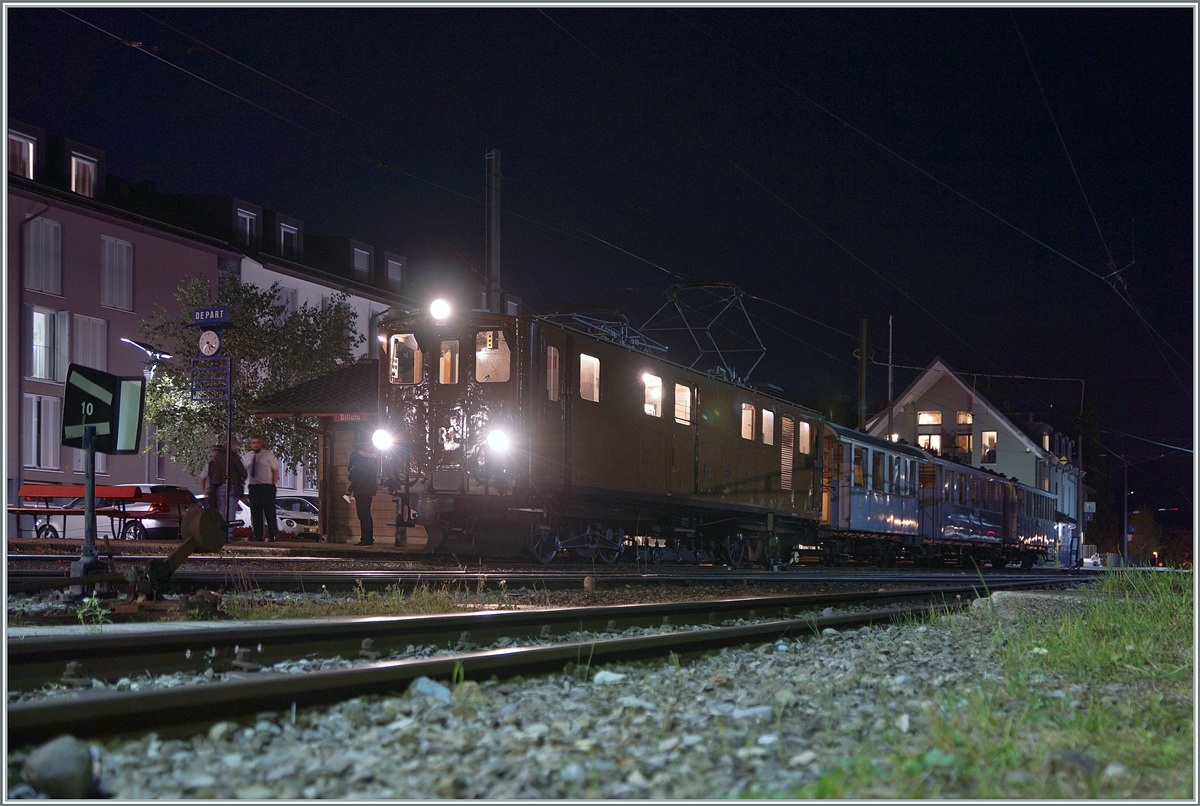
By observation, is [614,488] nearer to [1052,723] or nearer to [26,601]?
[26,601]

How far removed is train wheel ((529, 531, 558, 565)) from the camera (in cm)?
1552

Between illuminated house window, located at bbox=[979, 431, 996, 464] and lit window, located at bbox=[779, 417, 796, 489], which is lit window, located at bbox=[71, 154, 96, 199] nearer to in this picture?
lit window, located at bbox=[779, 417, 796, 489]

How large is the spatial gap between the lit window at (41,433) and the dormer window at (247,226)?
11771 mm

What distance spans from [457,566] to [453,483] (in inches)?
57.6

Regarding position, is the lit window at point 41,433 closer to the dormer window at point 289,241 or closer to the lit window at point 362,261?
the dormer window at point 289,241

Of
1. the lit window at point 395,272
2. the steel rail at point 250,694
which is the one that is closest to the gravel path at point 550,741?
the steel rail at point 250,694

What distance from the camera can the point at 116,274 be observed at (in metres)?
35.4

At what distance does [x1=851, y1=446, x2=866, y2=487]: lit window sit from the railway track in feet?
54.9

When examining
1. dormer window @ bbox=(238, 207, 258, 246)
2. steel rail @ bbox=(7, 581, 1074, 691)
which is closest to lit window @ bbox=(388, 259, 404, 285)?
dormer window @ bbox=(238, 207, 258, 246)

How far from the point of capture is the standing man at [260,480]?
1728 centimetres

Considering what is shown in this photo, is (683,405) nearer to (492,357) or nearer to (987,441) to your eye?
(492,357)

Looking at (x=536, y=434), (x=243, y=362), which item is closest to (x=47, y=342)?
(x=243, y=362)

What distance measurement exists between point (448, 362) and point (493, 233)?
15.2 feet

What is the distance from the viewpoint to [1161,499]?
10712 cm
